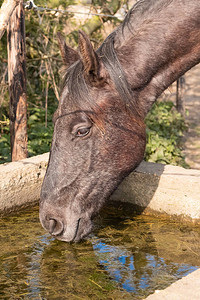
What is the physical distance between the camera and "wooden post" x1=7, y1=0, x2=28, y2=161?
465cm

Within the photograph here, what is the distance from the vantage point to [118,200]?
441 centimetres

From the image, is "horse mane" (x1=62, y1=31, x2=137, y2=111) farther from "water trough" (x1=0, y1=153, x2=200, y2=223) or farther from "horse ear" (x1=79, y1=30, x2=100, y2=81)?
"water trough" (x1=0, y1=153, x2=200, y2=223)

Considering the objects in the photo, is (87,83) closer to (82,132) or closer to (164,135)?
(82,132)

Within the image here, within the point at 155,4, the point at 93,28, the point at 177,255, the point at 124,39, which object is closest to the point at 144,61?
the point at 124,39

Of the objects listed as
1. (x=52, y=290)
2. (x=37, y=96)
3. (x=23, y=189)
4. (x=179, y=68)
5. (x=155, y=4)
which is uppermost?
(x=155, y=4)

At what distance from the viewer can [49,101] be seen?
6961 mm

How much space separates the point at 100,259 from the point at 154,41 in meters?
1.52

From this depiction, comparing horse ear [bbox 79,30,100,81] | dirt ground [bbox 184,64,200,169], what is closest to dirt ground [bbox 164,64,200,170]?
dirt ground [bbox 184,64,200,169]

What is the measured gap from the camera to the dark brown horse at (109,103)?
2.90 m

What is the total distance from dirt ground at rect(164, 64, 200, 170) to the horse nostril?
7.42 ft

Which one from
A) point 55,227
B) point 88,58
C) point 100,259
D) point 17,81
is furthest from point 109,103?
point 17,81

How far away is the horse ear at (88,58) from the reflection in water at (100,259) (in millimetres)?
1269

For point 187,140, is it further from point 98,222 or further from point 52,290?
point 52,290

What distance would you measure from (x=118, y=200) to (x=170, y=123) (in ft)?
8.24
